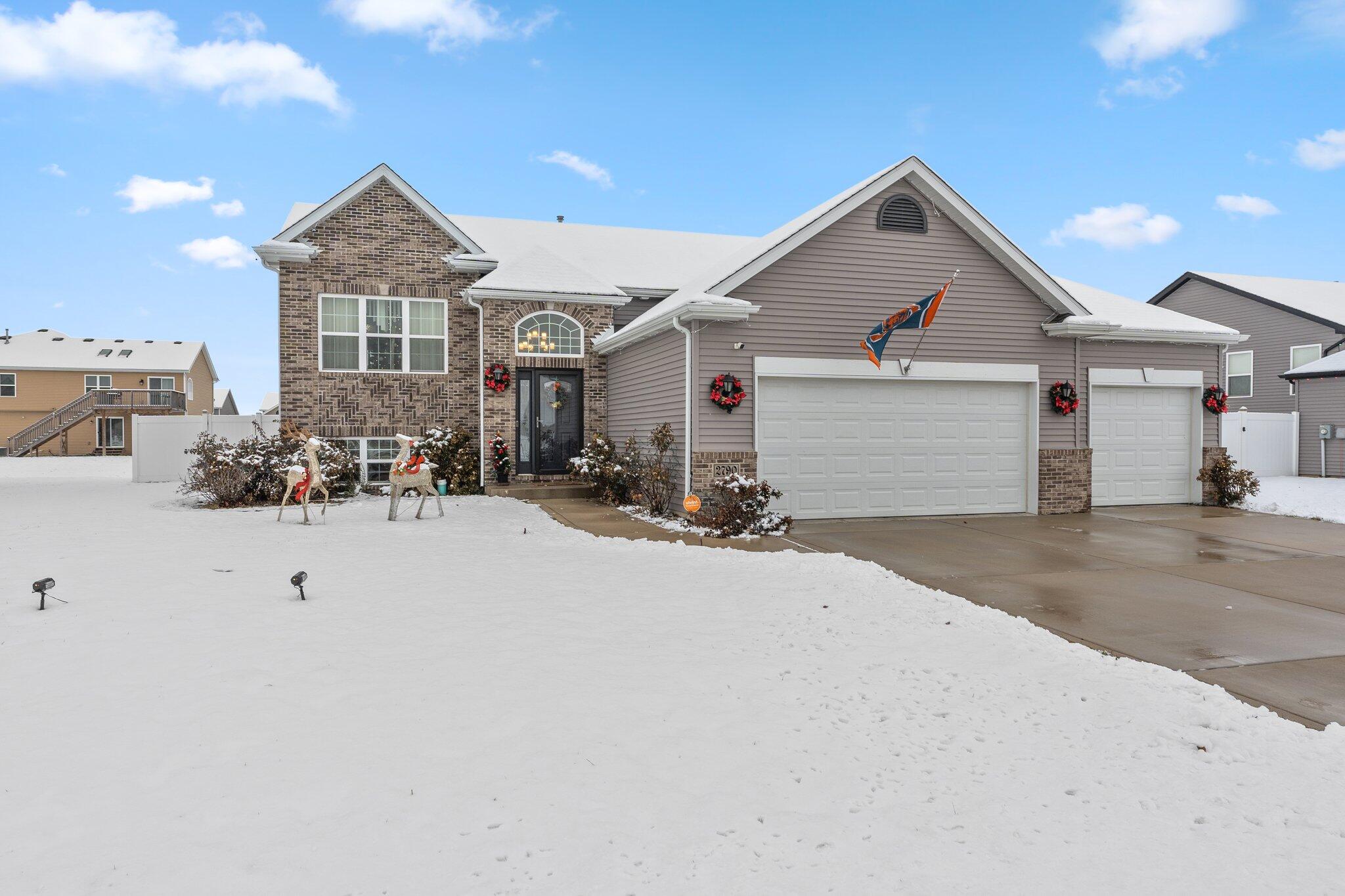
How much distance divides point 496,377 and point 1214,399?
44.7ft

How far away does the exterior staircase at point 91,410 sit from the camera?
34.1m

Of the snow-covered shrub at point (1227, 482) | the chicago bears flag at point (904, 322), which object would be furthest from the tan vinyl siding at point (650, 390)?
the snow-covered shrub at point (1227, 482)

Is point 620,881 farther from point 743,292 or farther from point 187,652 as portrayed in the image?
point 743,292

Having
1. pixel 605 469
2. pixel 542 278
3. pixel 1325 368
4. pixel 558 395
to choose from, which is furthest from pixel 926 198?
pixel 1325 368

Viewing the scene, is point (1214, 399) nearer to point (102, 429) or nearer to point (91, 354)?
point (102, 429)

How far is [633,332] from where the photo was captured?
1352 centimetres

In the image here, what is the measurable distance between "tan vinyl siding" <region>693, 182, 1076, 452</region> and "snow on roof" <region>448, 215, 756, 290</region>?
554cm

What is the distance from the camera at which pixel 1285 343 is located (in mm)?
23641

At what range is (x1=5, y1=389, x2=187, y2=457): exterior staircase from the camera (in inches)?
1341

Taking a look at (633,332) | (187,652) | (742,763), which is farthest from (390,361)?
(742,763)

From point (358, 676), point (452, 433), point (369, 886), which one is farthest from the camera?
point (452, 433)

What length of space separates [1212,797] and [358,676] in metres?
4.48

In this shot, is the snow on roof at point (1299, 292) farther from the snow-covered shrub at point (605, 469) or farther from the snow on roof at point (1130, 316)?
the snow-covered shrub at point (605, 469)

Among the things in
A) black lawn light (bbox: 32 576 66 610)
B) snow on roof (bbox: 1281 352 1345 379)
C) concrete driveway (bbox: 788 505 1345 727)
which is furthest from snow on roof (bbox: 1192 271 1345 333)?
black lawn light (bbox: 32 576 66 610)
